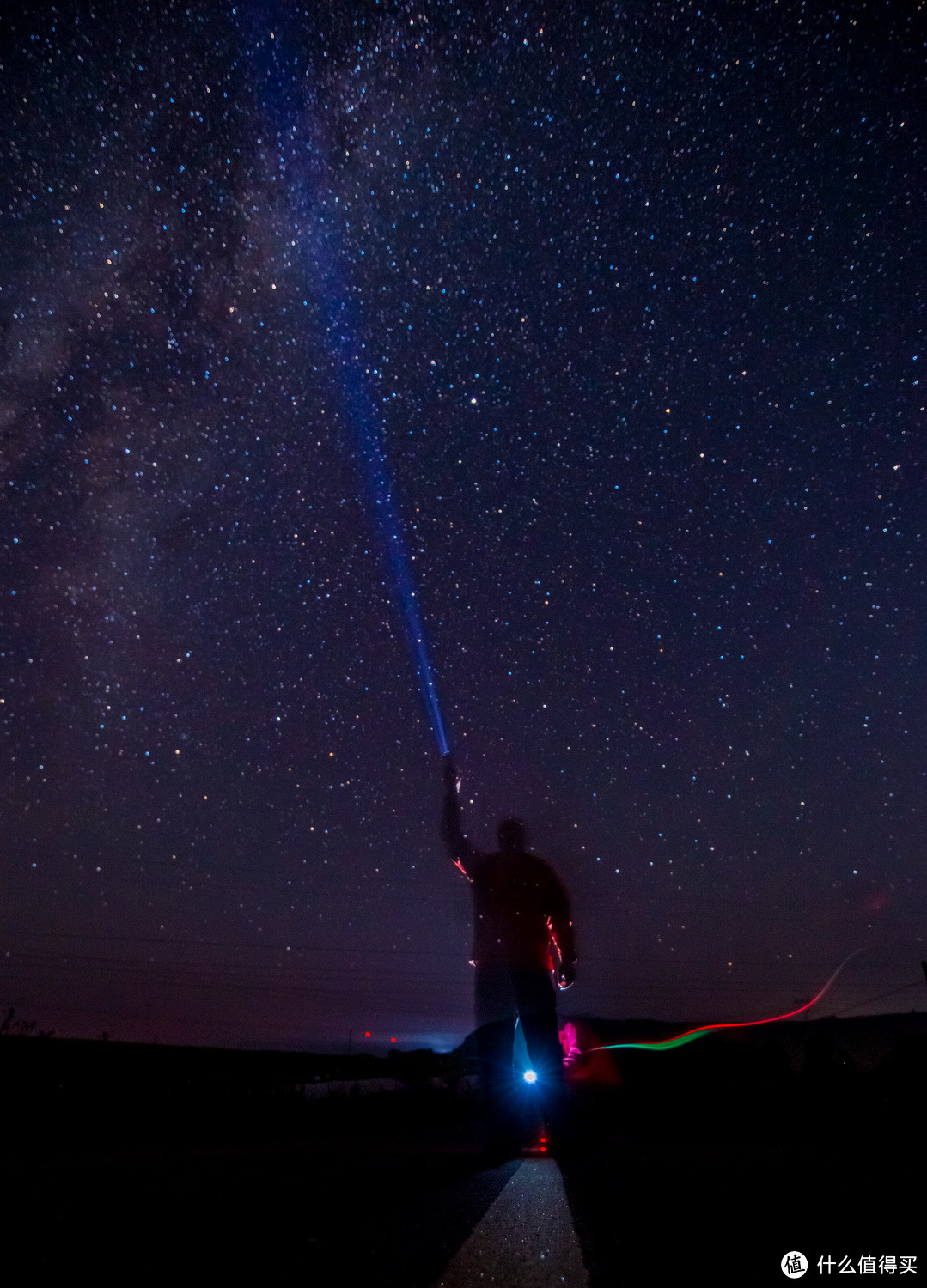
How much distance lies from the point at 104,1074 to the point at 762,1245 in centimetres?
977

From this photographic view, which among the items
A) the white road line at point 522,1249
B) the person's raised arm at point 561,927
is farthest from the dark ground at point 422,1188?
the person's raised arm at point 561,927

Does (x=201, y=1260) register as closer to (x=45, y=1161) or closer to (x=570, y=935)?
(x=45, y=1161)

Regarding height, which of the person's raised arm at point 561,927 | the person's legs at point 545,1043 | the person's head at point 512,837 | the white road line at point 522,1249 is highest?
the person's head at point 512,837

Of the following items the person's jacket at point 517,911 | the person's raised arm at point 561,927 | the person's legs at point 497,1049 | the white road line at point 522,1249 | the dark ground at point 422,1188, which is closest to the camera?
the white road line at point 522,1249

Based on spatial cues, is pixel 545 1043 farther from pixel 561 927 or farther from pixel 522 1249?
pixel 522 1249

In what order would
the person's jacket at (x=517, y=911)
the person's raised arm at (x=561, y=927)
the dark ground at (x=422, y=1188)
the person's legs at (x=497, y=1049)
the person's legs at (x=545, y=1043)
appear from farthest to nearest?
the person's raised arm at (x=561, y=927) → the person's jacket at (x=517, y=911) → the person's legs at (x=545, y=1043) → the person's legs at (x=497, y=1049) → the dark ground at (x=422, y=1188)

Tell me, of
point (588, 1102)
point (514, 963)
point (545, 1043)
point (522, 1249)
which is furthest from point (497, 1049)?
point (522, 1249)

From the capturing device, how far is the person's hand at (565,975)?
4.44m

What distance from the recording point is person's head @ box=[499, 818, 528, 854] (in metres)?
4.46

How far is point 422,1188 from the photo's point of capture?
2385 mm

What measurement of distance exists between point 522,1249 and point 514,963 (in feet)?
8.37

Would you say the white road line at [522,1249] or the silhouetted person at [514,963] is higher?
the silhouetted person at [514,963]

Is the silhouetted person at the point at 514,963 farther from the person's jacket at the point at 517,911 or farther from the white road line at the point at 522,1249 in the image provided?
the white road line at the point at 522,1249

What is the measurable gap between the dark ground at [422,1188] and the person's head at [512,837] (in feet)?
4.49
